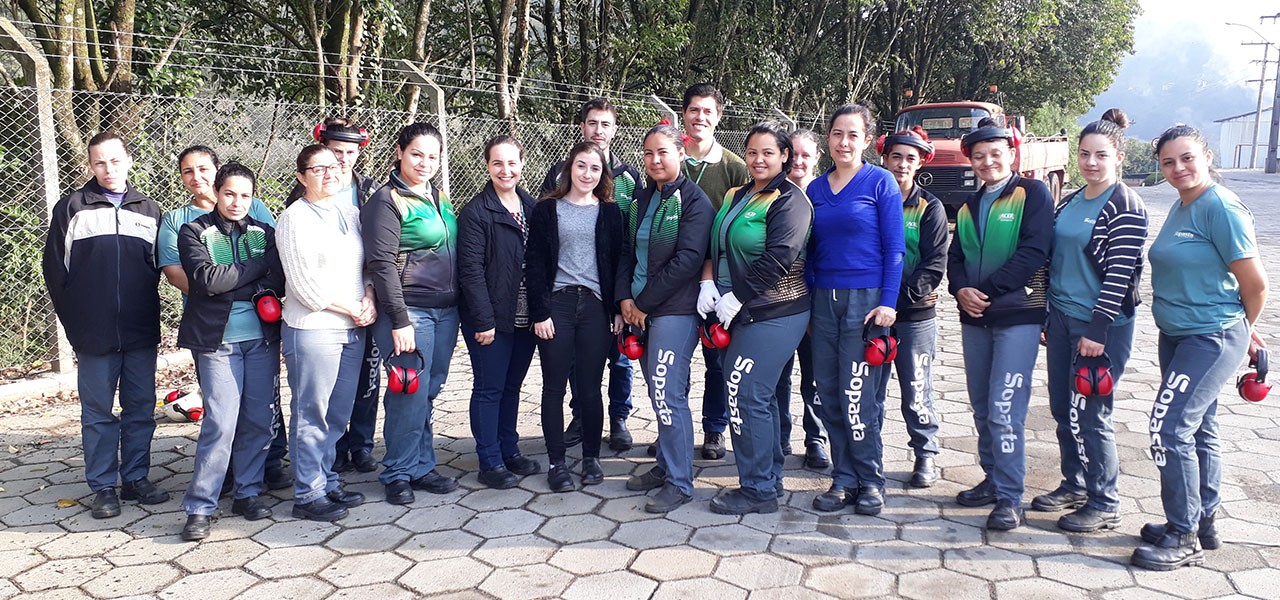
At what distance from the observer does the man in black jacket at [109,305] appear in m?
4.01

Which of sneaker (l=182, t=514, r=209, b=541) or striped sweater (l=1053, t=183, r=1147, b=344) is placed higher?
striped sweater (l=1053, t=183, r=1147, b=344)

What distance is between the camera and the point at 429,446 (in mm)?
4469

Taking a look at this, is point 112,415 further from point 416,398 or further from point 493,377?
point 493,377

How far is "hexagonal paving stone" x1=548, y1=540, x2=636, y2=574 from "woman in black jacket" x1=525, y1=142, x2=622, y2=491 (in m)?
0.91

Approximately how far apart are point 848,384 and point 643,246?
1107mm

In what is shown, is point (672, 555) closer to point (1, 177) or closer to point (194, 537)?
point (194, 537)

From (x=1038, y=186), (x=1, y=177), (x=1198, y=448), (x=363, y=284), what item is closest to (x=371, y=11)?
(x=1, y=177)

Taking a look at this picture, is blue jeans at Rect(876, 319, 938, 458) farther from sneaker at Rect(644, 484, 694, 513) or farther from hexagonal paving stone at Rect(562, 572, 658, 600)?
hexagonal paving stone at Rect(562, 572, 658, 600)

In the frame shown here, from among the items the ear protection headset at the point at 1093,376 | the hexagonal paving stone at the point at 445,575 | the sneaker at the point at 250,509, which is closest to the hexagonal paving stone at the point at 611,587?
the hexagonal paving stone at the point at 445,575

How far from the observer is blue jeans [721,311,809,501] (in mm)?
3936

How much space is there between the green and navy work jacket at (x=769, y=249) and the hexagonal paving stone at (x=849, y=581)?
3.53ft

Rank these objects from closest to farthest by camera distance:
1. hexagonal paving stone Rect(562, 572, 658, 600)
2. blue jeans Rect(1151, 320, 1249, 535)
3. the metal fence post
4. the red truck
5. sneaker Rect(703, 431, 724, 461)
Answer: hexagonal paving stone Rect(562, 572, 658, 600)
blue jeans Rect(1151, 320, 1249, 535)
sneaker Rect(703, 431, 724, 461)
the metal fence post
the red truck

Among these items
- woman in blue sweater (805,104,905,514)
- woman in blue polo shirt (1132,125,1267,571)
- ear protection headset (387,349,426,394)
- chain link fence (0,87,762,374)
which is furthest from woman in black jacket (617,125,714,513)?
chain link fence (0,87,762,374)

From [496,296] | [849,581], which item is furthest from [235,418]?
[849,581]
